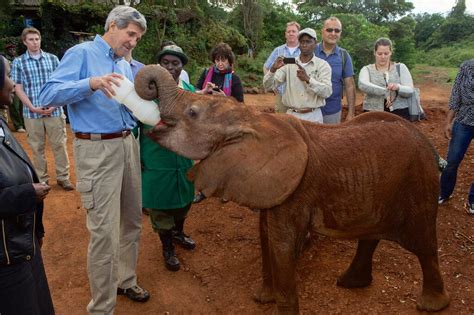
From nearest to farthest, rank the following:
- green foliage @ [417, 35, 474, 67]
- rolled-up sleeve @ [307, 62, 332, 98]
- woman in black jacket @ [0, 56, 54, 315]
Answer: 1. woman in black jacket @ [0, 56, 54, 315]
2. rolled-up sleeve @ [307, 62, 332, 98]
3. green foliage @ [417, 35, 474, 67]

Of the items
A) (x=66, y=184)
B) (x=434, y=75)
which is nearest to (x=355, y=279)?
(x=66, y=184)

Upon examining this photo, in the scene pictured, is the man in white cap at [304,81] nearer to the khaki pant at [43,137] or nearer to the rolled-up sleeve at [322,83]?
the rolled-up sleeve at [322,83]

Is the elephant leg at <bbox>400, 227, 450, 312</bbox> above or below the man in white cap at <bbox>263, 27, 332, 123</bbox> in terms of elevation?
below

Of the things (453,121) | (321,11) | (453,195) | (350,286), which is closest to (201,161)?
(350,286)

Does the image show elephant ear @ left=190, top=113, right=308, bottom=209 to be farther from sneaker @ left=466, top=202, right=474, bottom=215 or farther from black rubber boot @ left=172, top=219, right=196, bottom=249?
sneaker @ left=466, top=202, right=474, bottom=215

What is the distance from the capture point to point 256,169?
267cm

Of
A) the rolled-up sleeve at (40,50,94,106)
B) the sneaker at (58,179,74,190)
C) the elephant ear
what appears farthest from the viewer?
the sneaker at (58,179,74,190)

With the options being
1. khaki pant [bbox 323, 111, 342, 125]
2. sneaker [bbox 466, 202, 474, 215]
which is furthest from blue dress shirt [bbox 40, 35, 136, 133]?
sneaker [bbox 466, 202, 474, 215]

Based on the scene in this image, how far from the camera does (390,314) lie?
3.57 meters

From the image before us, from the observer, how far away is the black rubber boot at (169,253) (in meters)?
4.36

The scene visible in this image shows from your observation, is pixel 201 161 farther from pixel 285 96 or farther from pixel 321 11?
pixel 321 11

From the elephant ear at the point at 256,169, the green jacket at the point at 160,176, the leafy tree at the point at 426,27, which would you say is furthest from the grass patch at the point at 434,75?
the elephant ear at the point at 256,169

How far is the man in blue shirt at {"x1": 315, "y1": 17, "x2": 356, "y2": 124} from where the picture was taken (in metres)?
5.46

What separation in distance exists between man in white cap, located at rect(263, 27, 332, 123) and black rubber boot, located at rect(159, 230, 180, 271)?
2.06 m
